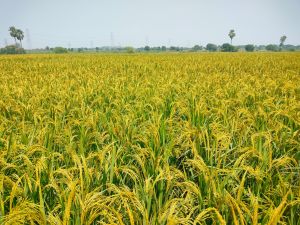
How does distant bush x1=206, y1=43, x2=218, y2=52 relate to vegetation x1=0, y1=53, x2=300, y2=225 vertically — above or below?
below

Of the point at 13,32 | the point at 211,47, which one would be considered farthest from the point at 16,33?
the point at 211,47

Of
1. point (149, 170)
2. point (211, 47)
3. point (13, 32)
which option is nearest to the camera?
point (149, 170)

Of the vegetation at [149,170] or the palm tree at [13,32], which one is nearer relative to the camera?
the vegetation at [149,170]

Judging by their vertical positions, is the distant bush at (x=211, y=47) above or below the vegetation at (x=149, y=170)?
below

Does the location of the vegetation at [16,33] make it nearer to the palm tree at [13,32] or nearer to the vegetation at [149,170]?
the palm tree at [13,32]

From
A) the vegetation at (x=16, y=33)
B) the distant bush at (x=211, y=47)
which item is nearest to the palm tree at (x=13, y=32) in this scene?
the vegetation at (x=16, y=33)

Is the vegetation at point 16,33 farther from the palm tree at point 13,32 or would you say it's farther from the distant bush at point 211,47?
the distant bush at point 211,47

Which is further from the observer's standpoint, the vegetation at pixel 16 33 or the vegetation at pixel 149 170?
the vegetation at pixel 16 33

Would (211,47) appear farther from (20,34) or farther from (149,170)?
(149,170)

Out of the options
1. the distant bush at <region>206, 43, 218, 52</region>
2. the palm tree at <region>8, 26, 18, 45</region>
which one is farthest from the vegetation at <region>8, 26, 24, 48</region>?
the distant bush at <region>206, 43, 218, 52</region>

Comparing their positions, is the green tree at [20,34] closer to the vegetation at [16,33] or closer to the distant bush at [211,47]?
the vegetation at [16,33]

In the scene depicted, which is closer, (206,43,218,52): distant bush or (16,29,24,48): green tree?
(16,29,24,48): green tree

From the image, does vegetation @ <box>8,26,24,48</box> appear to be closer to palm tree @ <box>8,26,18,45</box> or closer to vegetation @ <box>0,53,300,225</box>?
palm tree @ <box>8,26,18,45</box>

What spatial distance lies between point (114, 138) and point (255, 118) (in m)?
1.86
